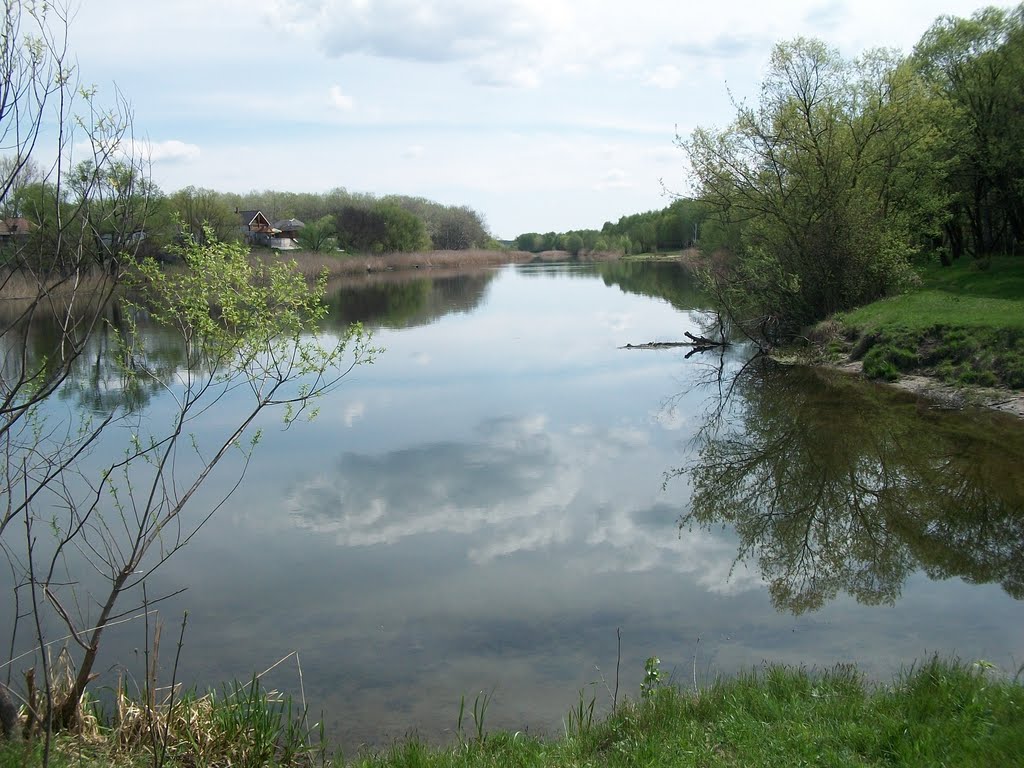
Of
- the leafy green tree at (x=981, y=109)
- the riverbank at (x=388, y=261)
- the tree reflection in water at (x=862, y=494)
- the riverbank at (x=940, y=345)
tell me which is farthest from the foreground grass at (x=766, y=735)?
the riverbank at (x=388, y=261)

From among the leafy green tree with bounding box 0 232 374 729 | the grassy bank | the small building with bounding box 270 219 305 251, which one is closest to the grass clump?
the leafy green tree with bounding box 0 232 374 729

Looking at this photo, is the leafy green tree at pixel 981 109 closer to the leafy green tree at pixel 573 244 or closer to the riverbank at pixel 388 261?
the riverbank at pixel 388 261

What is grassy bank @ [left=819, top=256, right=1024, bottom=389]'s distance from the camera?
1631 centimetres

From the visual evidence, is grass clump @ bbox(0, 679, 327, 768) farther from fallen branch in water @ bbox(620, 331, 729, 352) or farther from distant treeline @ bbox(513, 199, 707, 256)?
distant treeline @ bbox(513, 199, 707, 256)

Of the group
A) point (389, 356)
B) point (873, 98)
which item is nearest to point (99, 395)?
point (389, 356)

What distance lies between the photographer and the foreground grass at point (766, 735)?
459 cm

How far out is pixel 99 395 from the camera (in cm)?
1823

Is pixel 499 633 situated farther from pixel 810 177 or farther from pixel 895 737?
pixel 810 177

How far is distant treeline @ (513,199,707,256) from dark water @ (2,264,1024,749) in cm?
6524

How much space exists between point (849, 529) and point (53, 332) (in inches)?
1159

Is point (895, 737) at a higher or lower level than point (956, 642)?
higher

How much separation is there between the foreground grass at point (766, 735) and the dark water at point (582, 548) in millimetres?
793

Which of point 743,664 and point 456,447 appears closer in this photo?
point 743,664

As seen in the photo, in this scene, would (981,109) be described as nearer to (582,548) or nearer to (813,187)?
(813,187)
